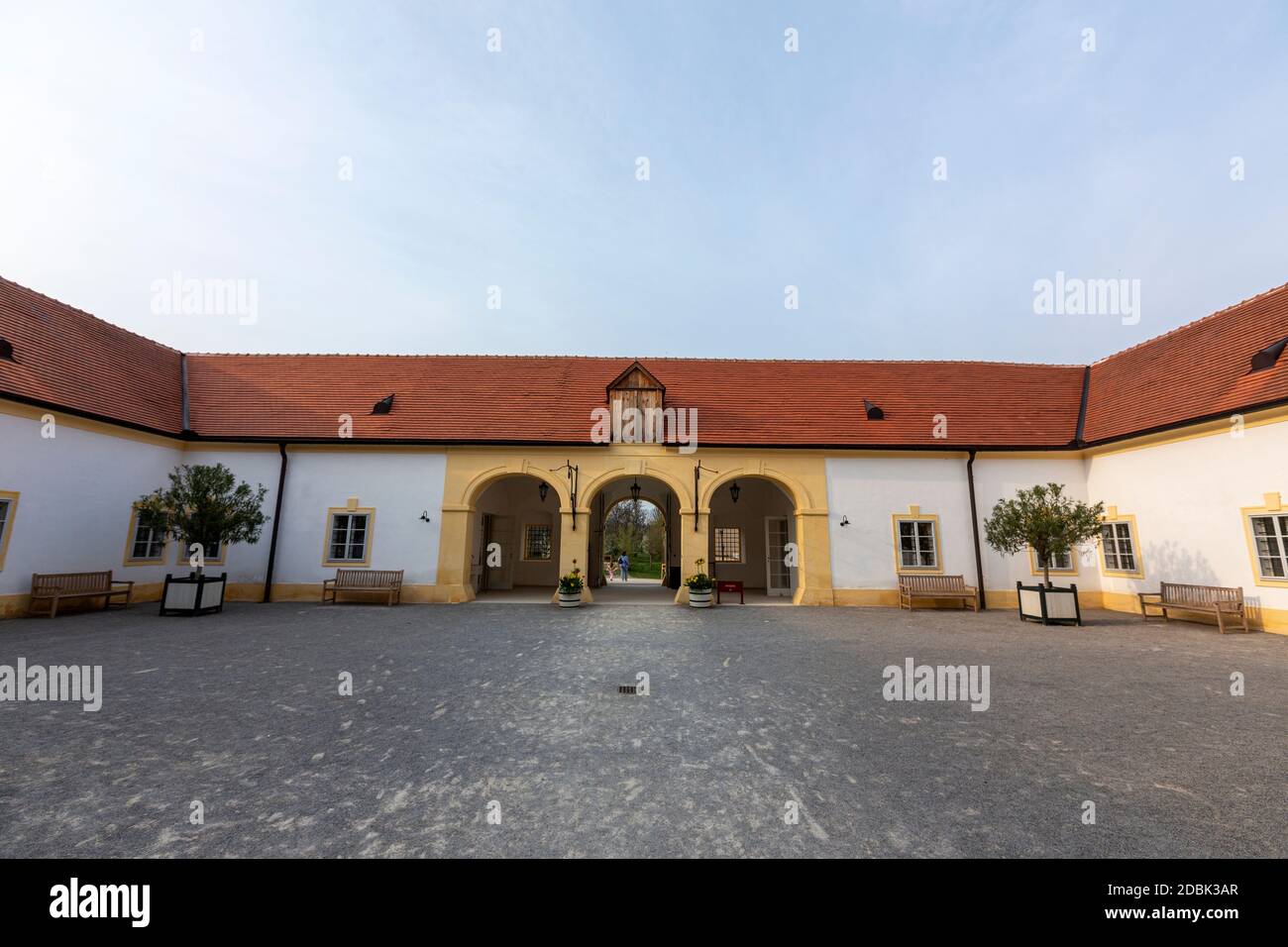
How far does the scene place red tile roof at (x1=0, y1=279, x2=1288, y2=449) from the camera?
1212cm

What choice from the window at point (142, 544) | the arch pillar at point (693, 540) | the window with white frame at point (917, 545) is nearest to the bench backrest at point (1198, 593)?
the window with white frame at point (917, 545)

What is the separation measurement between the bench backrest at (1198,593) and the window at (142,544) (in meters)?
25.0

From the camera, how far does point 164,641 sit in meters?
8.12

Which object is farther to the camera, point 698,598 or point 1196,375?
point 698,598

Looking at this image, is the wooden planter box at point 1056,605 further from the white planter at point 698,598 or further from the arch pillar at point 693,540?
the arch pillar at point 693,540

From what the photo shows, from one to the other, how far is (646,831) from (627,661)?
4380mm

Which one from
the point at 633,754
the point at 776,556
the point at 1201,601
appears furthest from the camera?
the point at 776,556

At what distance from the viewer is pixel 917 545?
1392cm

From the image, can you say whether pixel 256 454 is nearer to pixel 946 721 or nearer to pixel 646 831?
pixel 646 831

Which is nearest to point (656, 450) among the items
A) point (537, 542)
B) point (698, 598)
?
point (698, 598)

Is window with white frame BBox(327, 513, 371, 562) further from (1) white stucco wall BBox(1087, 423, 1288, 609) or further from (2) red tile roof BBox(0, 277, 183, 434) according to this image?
(1) white stucco wall BBox(1087, 423, 1288, 609)

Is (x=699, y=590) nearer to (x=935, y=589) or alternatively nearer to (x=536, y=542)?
(x=935, y=589)

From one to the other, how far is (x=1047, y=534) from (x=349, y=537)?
1820 cm
